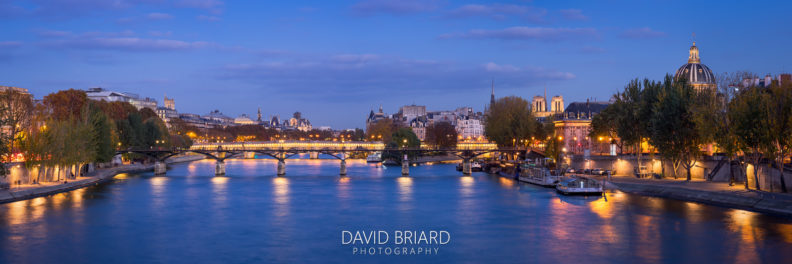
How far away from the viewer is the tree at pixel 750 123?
42.3 meters

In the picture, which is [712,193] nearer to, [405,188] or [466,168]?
[405,188]

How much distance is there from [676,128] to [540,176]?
1612 centimetres

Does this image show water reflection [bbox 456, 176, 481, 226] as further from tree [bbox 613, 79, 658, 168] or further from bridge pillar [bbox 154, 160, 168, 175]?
bridge pillar [bbox 154, 160, 168, 175]

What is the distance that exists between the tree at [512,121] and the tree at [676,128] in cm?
3493

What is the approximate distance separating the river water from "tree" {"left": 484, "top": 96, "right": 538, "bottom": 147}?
32.7m

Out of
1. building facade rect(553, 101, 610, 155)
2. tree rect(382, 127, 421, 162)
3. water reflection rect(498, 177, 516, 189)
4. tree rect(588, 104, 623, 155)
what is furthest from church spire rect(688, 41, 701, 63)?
water reflection rect(498, 177, 516, 189)

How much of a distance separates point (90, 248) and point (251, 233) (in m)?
8.17

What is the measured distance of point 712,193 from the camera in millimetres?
46875

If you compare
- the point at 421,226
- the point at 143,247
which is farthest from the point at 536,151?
the point at 143,247

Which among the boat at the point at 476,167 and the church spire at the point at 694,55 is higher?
the church spire at the point at 694,55

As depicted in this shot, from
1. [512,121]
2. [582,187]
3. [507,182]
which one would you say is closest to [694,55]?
[512,121]

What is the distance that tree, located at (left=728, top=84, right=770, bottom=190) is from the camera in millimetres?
42281

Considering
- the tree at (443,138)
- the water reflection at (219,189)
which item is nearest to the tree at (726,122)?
the water reflection at (219,189)

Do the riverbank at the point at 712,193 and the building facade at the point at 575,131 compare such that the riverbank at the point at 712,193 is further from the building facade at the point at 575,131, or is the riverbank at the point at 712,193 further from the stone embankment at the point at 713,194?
the building facade at the point at 575,131
